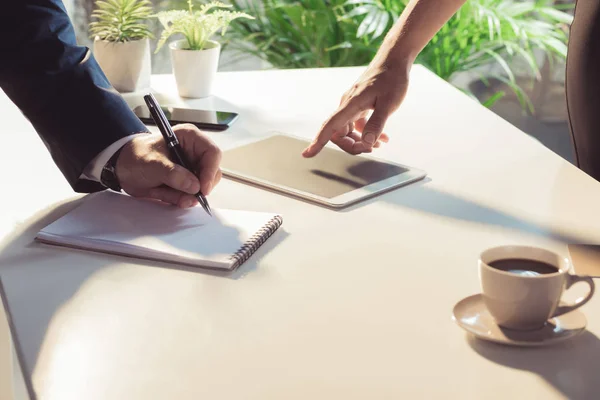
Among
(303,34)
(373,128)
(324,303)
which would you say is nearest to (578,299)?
(324,303)

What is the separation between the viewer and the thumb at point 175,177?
44.2 inches

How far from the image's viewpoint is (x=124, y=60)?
1771mm

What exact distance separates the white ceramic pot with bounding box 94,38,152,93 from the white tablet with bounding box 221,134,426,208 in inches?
19.7

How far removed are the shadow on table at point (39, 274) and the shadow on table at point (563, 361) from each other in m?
0.32

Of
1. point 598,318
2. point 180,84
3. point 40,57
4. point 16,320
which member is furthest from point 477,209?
point 180,84

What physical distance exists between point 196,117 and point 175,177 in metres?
0.47

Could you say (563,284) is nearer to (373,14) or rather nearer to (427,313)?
(427,313)

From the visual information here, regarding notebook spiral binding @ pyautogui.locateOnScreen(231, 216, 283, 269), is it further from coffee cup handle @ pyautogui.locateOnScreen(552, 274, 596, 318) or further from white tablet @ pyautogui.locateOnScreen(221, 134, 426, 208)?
coffee cup handle @ pyautogui.locateOnScreen(552, 274, 596, 318)

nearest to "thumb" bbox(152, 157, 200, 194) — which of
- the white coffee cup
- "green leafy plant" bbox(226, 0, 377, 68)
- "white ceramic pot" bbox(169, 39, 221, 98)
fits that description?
the white coffee cup

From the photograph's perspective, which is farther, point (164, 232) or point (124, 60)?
point (124, 60)

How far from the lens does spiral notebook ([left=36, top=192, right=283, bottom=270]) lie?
982 millimetres

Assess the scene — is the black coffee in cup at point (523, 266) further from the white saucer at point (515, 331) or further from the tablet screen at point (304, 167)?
the tablet screen at point (304, 167)

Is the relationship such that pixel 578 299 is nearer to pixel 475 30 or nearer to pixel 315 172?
pixel 315 172

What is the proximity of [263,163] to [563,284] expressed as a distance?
66cm
